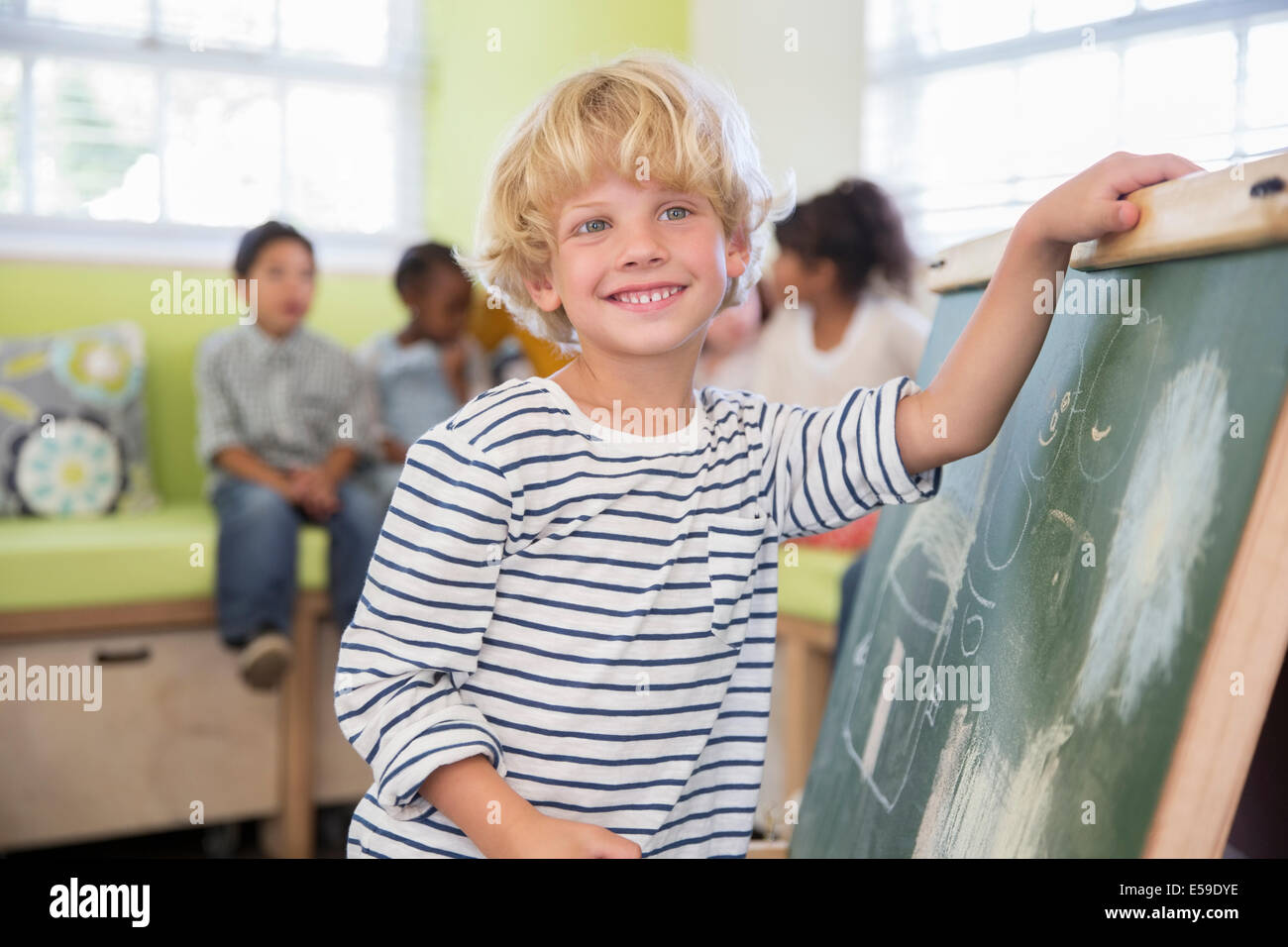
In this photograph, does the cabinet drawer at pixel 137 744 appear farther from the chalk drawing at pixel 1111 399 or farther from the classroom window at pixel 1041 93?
the chalk drawing at pixel 1111 399

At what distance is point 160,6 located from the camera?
3.07 metres

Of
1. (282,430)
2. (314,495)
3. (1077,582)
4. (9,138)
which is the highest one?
(9,138)

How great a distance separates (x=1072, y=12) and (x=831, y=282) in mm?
809

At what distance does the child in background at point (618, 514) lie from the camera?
745 mm

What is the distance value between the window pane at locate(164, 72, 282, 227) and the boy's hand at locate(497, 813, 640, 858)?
274 centimetres

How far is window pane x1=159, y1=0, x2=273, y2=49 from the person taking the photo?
10.2ft

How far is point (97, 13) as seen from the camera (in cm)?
301

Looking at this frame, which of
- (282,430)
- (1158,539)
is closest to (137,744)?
(282,430)

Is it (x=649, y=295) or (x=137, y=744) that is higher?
(x=649, y=295)

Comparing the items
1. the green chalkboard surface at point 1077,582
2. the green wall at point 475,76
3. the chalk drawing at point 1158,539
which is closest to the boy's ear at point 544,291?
the green chalkboard surface at point 1077,582

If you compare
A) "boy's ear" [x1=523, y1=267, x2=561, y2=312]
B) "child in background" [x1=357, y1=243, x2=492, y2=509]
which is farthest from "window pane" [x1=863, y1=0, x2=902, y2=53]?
"boy's ear" [x1=523, y1=267, x2=561, y2=312]

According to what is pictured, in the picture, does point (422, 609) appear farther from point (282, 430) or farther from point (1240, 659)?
point (282, 430)
